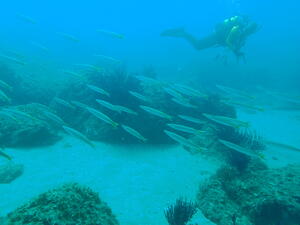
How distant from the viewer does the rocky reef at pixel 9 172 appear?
6.56m

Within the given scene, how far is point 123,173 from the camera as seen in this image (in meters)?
7.41

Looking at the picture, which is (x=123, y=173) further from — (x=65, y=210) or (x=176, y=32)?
(x=176, y=32)

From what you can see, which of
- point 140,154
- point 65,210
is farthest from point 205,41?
point 65,210

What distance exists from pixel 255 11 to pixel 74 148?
10437 cm

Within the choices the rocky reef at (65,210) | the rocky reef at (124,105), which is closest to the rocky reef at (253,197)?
the rocky reef at (65,210)

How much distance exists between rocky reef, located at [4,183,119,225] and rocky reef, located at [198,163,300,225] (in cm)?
266

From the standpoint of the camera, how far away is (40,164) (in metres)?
7.52

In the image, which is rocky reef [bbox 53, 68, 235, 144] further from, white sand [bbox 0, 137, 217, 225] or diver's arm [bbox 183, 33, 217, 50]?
diver's arm [bbox 183, 33, 217, 50]

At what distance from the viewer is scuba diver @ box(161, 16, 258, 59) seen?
10273 millimetres

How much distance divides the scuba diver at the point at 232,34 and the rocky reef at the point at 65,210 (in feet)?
27.5

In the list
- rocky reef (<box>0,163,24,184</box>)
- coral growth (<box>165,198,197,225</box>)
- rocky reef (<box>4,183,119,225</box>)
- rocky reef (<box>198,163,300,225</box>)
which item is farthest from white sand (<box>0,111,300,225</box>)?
rocky reef (<box>4,183,119,225</box>)

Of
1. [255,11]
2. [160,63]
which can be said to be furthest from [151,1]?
[160,63]

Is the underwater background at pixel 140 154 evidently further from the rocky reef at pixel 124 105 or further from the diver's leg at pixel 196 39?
the diver's leg at pixel 196 39

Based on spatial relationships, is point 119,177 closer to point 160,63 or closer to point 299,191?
point 299,191
